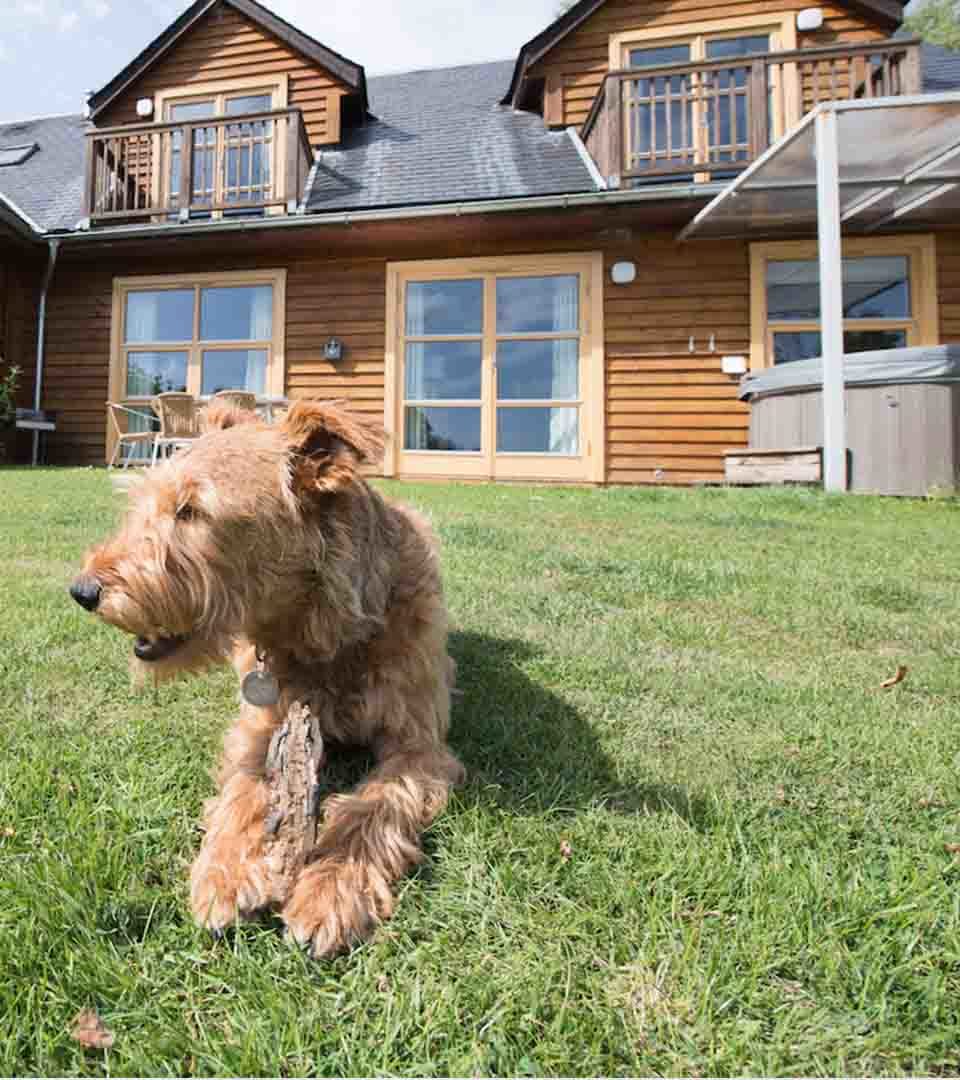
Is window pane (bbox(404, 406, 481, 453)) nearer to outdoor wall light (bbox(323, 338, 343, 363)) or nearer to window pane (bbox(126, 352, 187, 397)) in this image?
outdoor wall light (bbox(323, 338, 343, 363))

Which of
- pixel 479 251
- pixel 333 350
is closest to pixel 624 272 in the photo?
pixel 479 251

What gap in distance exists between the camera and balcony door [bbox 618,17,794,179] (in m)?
8.57

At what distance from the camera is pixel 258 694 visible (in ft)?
4.94

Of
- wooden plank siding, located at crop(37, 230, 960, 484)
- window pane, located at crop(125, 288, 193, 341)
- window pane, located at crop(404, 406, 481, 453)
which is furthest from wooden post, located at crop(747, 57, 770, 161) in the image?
window pane, located at crop(125, 288, 193, 341)

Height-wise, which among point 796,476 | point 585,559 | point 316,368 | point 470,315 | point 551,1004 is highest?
point 470,315

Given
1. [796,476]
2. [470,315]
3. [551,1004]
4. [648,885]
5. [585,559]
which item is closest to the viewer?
[551,1004]

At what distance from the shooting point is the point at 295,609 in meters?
1.50

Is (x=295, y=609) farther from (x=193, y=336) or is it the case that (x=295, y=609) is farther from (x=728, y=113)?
(x=193, y=336)

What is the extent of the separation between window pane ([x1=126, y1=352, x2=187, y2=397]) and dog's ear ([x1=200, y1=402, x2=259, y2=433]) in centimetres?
999

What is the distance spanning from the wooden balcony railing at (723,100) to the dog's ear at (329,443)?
28.5 ft

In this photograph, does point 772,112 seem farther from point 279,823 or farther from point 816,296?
point 279,823

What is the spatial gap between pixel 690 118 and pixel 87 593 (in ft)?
34.1

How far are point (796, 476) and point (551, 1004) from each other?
735cm

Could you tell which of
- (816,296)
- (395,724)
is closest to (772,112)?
(816,296)
